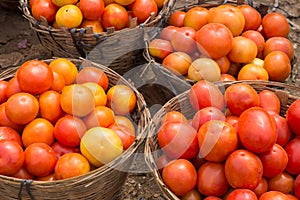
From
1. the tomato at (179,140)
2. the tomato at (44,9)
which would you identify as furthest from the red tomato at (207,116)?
the tomato at (44,9)

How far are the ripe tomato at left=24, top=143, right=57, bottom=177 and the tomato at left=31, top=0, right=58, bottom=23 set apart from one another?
864 mm

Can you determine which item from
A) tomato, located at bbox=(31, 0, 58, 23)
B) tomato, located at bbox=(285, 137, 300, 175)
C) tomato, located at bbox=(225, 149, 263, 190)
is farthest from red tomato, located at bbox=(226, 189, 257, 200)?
tomato, located at bbox=(31, 0, 58, 23)

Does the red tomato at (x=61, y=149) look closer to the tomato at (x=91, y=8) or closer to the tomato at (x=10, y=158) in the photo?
the tomato at (x=10, y=158)

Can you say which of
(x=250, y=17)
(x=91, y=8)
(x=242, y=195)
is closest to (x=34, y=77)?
(x=91, y=8)

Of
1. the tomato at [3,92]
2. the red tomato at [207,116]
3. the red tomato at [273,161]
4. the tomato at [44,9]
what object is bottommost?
the red tomato at [273,161]

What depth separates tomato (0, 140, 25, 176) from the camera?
1.64 metres

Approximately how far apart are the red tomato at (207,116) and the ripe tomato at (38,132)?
0.60 metres

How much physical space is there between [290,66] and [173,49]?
2.03ft

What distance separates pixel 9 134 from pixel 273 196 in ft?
Result: 3.45

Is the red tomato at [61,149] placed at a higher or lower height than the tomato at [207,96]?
lower

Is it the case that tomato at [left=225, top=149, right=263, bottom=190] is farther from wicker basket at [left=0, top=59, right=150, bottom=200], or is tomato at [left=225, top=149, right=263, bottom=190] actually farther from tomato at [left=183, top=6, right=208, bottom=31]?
tomato at [left=183, top=6, right=208, bottom=31]

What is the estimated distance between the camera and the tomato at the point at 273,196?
1.55 m

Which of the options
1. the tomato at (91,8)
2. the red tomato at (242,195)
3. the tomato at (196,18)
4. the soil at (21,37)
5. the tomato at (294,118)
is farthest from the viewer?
the soil at (21,37)

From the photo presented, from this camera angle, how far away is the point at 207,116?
1763mm
